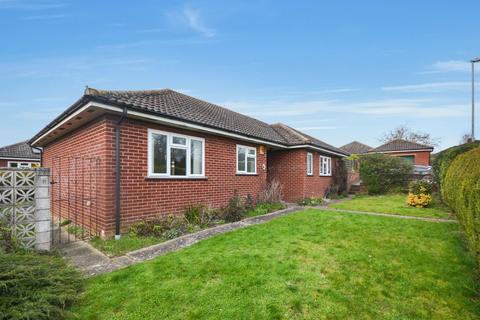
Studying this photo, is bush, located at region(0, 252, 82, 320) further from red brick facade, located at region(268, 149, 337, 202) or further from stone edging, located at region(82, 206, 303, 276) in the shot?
red brick facade, located at region(268, 149, 337, 202)

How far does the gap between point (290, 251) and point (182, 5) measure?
30.4 feet

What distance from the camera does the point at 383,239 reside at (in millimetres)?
5777

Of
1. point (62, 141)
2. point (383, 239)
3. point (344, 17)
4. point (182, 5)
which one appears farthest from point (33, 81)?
point (383, 239)

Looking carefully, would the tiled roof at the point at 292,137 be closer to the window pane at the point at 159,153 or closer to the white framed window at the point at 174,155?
the white framed window at the point at 174,155

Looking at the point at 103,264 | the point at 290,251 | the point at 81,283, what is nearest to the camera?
the point at 81,283

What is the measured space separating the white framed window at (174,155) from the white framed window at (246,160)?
2.49m

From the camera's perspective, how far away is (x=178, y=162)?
295 inches

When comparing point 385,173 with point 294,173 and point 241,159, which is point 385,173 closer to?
point 294,173

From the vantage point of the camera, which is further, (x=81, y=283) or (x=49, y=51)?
(x=49, y=51)

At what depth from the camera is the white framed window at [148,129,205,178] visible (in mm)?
6784

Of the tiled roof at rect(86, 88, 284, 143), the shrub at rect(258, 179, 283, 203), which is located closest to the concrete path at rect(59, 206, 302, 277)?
the tiled roof at rect(86, 88, 284, 143)

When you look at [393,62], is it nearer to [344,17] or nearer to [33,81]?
[344,17]

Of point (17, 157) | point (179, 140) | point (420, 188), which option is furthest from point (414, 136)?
point (17, 157)

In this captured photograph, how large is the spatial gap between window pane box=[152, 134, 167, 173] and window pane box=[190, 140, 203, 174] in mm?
1089
